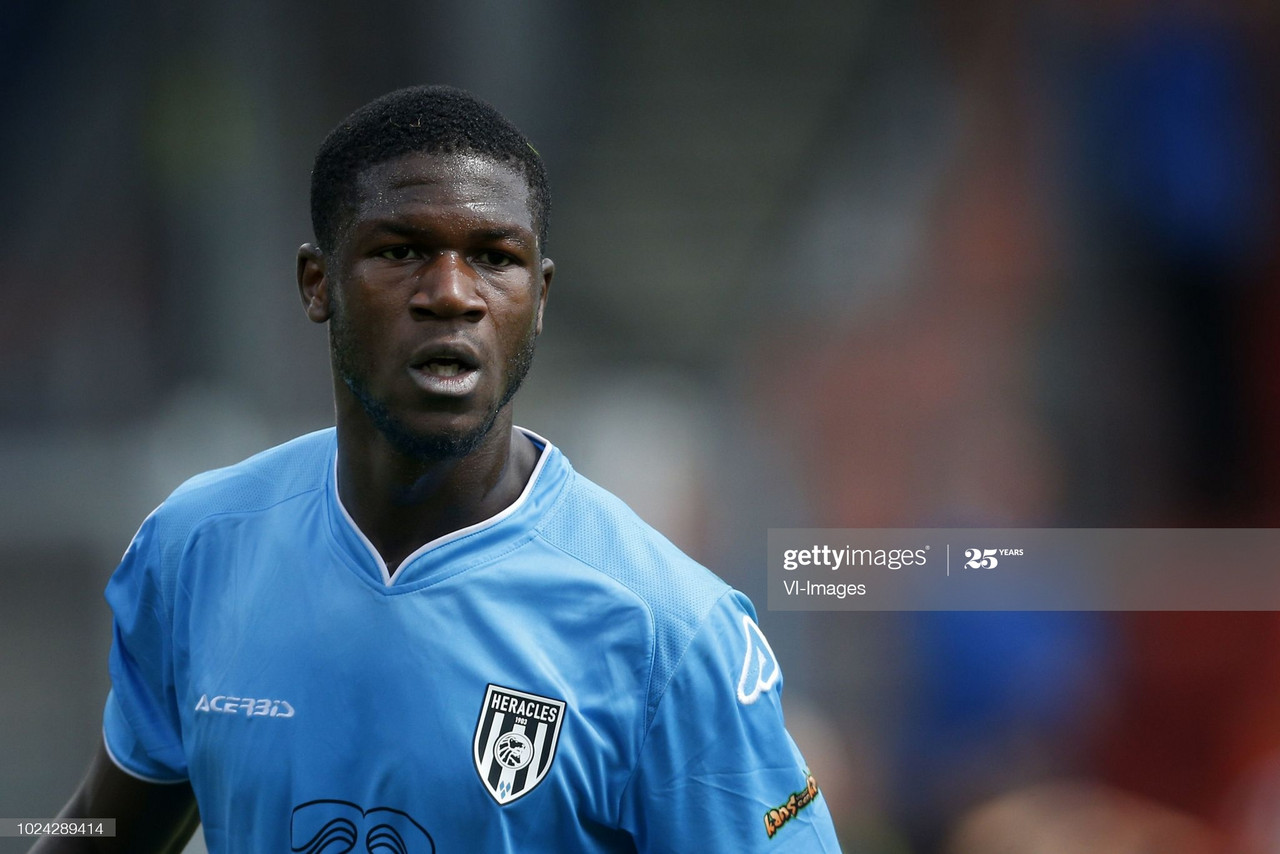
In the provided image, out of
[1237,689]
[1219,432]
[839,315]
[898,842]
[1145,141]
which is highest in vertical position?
[1145,141]

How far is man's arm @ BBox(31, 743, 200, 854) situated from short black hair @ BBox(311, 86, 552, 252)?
82 centimetres

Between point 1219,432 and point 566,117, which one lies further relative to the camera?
point 566,117

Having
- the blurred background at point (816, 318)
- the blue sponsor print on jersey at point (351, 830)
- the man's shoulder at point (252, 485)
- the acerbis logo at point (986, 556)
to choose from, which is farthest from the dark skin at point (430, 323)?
the acerbis logo at point (986, 556)

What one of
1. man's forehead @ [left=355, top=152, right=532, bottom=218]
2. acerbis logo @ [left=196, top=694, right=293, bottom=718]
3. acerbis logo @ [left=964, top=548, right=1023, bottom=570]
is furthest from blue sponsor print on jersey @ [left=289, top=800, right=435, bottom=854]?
acerbis logo @ [left=964, top=548, right=1023, bottom=570]

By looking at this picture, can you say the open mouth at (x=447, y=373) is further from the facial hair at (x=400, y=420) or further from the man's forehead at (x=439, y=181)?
the man's forehead at (x=439, y=181)

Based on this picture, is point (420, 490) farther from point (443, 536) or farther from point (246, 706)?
point (246, 706)

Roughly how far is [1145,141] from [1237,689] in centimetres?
143

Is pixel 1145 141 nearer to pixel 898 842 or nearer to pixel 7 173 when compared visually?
pixel 898 842

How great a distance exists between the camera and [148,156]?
3164 millimetres

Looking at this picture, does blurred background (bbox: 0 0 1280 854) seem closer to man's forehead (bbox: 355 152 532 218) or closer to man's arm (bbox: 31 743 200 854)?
man's arm (bbox: 31 743 200 854)

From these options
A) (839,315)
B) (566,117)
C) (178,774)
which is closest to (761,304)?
(839,315)

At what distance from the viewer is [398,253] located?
1.33 meters

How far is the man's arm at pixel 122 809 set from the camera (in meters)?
1.60

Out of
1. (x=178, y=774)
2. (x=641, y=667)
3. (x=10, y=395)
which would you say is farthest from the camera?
(x=10, y=395)
